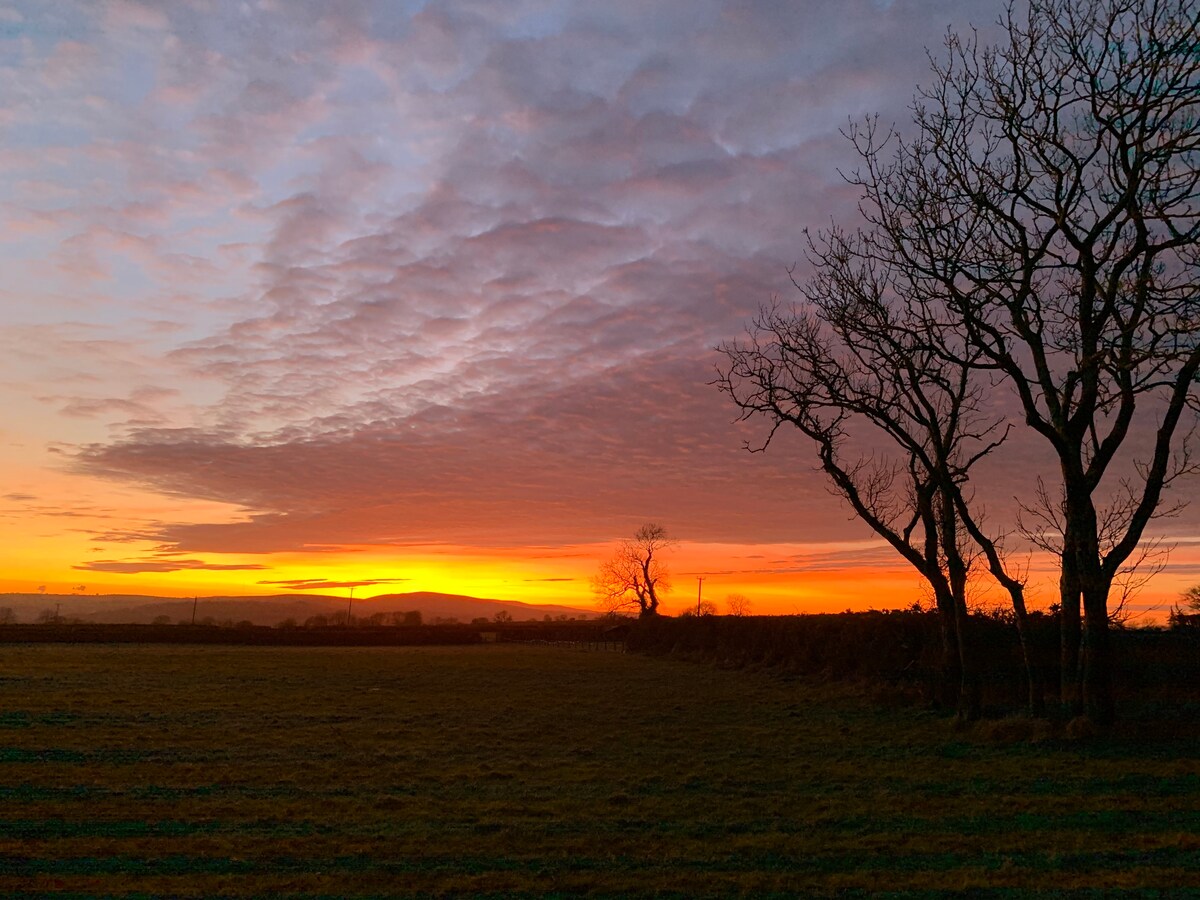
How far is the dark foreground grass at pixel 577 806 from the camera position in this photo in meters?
7.80

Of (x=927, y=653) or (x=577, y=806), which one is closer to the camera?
(x=577, y=806)

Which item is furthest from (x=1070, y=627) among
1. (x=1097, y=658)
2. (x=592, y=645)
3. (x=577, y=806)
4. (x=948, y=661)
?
(x=592, y=645)

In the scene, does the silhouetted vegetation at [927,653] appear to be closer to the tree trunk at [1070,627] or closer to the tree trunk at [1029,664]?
the tree trunk at [1029,664]

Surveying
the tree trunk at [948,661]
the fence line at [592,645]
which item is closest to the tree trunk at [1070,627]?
the tree trunk at [948,661]

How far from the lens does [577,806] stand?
11.1 m

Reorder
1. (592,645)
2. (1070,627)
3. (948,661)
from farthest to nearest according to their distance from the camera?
(592,645) → (948,661) → (1070,627)

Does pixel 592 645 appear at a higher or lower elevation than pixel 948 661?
lower

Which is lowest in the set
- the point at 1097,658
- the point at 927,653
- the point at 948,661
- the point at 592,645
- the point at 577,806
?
the point at 592,645

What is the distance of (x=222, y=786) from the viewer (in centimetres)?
1230

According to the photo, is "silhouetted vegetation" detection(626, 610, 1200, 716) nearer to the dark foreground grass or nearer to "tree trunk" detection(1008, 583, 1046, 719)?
"tree trunk" detection(1008, 583, 1046, 719)

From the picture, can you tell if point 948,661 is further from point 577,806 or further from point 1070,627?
point 577,806

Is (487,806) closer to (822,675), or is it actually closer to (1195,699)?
(1195,699)

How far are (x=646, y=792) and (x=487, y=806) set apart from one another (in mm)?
2454

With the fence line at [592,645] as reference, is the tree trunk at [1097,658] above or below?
above
